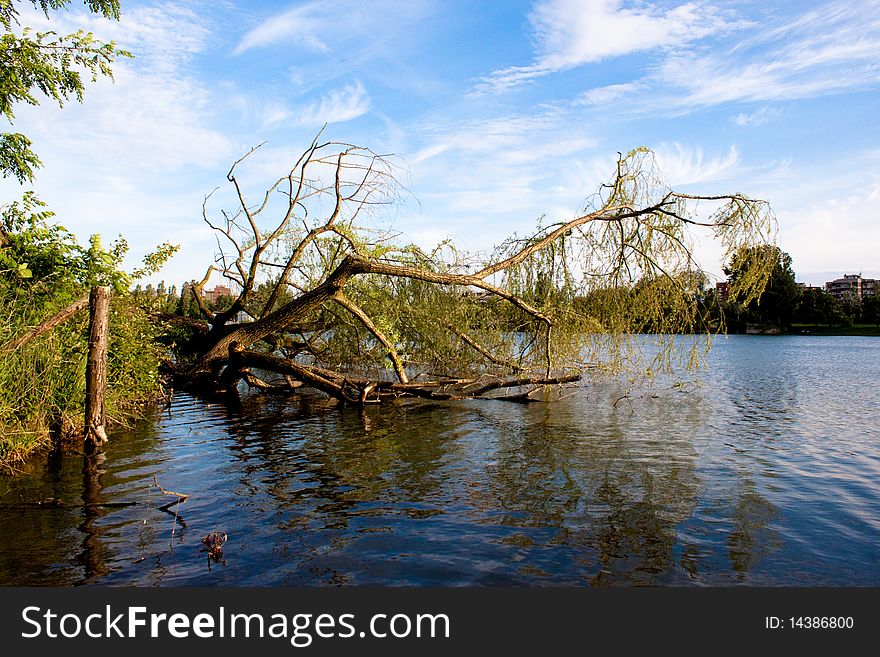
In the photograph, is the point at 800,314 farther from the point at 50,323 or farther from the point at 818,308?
the point at 50,323

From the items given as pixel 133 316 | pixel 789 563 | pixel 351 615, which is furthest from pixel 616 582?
pixel 133 316

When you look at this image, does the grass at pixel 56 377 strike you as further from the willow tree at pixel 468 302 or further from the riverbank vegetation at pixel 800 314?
the riverbank vegetation at pixel 800 314

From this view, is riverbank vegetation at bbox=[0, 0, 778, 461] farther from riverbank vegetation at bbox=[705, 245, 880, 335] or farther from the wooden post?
riverbank vegetation at bbox=[705, 245, 880, 335]

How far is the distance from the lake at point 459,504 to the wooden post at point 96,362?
1.98 feet

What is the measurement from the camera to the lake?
659 cm

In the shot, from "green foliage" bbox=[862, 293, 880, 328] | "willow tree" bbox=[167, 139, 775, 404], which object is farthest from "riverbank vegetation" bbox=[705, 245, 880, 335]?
"willow tree" bbox=[167, 139, 775, 404]

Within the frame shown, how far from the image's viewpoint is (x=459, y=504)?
8.95 m

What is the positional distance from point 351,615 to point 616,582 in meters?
2.67

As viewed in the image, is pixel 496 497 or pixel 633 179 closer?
pixel 496 497

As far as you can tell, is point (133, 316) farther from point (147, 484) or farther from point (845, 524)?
point (845, 524)

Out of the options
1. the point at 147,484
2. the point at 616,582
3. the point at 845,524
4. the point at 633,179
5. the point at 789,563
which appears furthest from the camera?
the point at 633,179

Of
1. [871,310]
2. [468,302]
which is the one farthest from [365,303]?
[871,310]

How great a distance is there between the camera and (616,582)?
247 inches

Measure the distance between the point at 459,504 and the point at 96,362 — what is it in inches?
294
